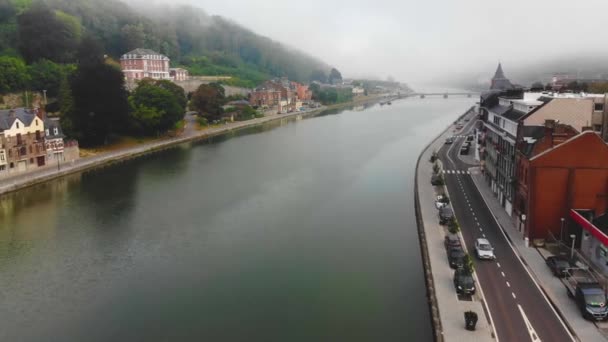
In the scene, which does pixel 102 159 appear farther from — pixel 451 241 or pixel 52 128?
pixel 451 241

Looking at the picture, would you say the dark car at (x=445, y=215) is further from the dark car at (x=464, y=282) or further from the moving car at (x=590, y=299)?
the moving car at (x=590, y=299)

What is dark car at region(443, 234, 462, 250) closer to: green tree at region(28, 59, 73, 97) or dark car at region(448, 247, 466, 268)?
dark car at region(448, 247, 466, 268)

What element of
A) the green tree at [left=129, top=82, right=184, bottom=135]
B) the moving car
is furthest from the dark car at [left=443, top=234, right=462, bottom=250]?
the green tree at [left=129, top=82, right=184, bottom=135]

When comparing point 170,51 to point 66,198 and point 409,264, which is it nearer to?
point 66,198

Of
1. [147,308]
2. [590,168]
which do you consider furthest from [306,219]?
[590,168]

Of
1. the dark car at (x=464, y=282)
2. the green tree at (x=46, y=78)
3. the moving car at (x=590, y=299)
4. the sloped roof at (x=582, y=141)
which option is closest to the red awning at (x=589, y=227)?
the moving car at (x=590, y=299)

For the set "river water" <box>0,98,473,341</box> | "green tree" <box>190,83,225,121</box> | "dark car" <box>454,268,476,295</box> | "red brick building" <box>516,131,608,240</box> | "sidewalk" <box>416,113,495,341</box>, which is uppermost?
"green tree" <box>190,83,225,121</box>

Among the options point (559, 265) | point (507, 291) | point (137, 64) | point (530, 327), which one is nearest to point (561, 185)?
point (559, 265)
